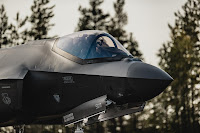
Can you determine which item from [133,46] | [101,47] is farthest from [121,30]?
[101,47]

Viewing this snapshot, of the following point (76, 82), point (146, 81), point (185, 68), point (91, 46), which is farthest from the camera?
point (185, 68)

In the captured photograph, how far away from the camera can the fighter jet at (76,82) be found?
303 inches

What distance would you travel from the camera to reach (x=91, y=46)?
8.68m

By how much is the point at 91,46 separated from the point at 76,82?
1.03 metres

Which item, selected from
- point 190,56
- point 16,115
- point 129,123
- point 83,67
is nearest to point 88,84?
→ point 83,67

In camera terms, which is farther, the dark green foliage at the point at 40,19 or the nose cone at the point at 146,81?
the dark green foliage at the point at 40,19

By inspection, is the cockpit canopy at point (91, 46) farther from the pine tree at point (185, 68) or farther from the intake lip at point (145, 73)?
the pine tree at point (185, 68)

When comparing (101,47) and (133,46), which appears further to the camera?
(133,46)

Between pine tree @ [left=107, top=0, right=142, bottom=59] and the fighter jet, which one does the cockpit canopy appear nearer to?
the fighter jet

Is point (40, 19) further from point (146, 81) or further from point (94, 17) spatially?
point (146, 81)

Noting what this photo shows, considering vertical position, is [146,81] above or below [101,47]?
below

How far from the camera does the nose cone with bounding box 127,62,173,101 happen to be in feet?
24.4

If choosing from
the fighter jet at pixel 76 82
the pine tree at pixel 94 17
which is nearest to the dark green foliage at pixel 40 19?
the pine tree at pixel 94 17

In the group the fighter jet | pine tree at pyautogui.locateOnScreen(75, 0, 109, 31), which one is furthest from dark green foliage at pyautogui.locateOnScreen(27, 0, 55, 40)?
the fighter jet
